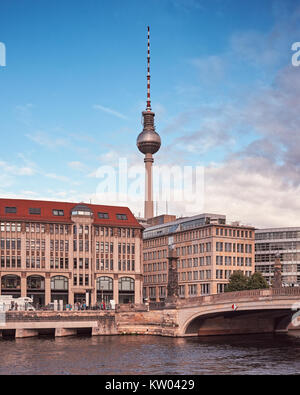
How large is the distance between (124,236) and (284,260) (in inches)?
1888

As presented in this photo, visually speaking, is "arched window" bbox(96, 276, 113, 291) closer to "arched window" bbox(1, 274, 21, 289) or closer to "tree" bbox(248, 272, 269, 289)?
"arched window" bbox(1, 274, 21, 289)

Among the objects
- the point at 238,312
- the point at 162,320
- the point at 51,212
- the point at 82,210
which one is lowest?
the point at 162,320

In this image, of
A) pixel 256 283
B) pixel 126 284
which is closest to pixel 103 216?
pixel 126 284

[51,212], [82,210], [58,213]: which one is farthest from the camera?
[82,210]

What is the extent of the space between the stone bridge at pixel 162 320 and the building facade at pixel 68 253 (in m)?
20.8

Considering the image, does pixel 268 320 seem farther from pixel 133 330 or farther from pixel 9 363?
pixel 9 363

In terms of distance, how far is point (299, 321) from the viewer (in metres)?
102

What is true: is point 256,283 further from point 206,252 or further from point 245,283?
point 206,252

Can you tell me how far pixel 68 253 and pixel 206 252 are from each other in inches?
1471

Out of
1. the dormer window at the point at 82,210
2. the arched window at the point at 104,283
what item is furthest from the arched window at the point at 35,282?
the dormer window at the point at 82,210

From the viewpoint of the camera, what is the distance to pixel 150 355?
210 ft

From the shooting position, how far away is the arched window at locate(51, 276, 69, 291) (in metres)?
118

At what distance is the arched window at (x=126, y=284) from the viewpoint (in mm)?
123500

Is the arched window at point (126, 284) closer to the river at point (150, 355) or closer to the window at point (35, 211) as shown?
the window at point (35, 211)
